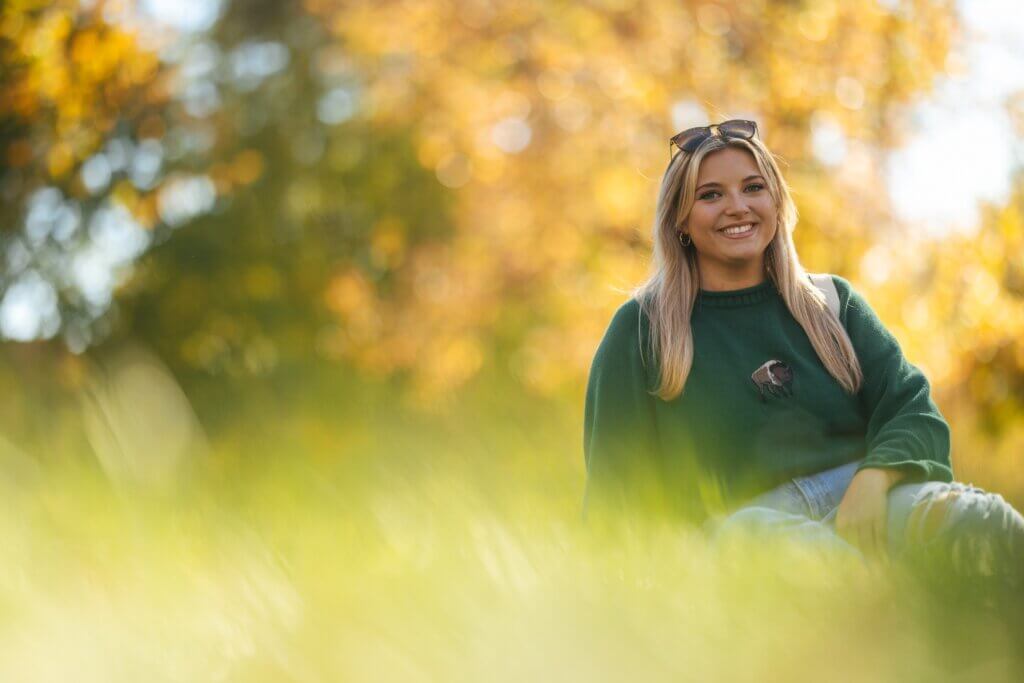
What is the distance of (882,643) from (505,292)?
318 inches

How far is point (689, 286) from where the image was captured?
8.50ft

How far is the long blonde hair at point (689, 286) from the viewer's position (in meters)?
2.42

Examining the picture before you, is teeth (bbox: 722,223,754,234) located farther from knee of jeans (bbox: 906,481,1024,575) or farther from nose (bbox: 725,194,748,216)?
knee of jeans (bbox: 906,481,1024,575)

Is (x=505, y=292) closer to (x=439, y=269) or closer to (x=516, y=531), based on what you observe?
(x=439, y=269)

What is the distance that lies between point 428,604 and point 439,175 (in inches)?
365

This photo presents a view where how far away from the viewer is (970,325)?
6.66m

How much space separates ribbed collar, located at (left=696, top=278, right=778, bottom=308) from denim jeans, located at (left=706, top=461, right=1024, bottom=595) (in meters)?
0.45

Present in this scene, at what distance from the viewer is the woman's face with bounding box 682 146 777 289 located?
255 centimetres

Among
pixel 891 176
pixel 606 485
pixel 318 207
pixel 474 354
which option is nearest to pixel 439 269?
pixel 474 354

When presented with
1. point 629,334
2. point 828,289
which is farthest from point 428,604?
point 828,289

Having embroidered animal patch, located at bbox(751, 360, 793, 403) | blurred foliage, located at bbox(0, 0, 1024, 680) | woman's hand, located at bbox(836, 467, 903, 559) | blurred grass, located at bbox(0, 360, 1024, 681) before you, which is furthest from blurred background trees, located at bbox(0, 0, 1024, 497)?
blurred grass, located at bbox(0, 360, 1024, 681)

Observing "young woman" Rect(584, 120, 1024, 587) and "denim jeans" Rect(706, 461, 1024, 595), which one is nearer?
"denim jeans" Rect(706, 461, 1024, 595)

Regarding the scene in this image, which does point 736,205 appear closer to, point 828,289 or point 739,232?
point 739,232

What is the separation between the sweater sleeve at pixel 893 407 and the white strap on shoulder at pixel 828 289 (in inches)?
0.7
